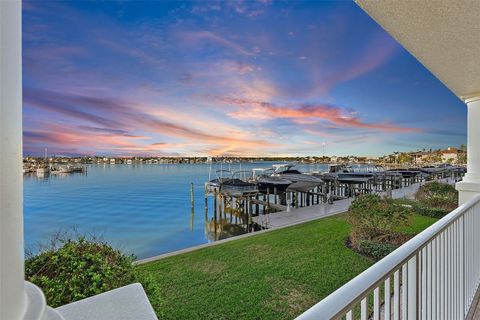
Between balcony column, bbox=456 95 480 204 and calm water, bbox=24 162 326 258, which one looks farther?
calm water, bbox=24 162 326 258

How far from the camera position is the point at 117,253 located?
2668 millimetres

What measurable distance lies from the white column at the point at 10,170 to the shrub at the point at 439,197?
12289mm

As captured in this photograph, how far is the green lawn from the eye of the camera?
3.89 meters

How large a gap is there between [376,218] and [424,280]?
526 centimetres

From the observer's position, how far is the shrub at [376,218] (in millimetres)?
6363

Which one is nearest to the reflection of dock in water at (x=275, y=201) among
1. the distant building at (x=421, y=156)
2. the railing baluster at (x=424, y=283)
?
the railing baluster at (x=424, y=283)

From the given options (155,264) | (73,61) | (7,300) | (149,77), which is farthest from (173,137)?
(7,300)

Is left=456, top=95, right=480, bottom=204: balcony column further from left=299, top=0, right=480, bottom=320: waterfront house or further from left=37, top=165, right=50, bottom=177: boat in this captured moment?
left=37, top=165, right=50, bottom=177: boat

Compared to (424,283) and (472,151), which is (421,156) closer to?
(472,151)

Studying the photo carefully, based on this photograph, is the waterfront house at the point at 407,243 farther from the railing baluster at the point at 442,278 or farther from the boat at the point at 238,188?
the boat at the point at 238,188

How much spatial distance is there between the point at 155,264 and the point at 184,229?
8.91 meters

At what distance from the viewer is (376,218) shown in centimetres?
641

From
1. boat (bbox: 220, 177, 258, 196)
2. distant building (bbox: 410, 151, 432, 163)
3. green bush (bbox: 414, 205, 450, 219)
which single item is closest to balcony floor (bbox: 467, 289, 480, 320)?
green bush (bbox: 414, 205, 450, 219)

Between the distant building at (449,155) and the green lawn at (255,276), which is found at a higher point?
the distant building at (449,155)
